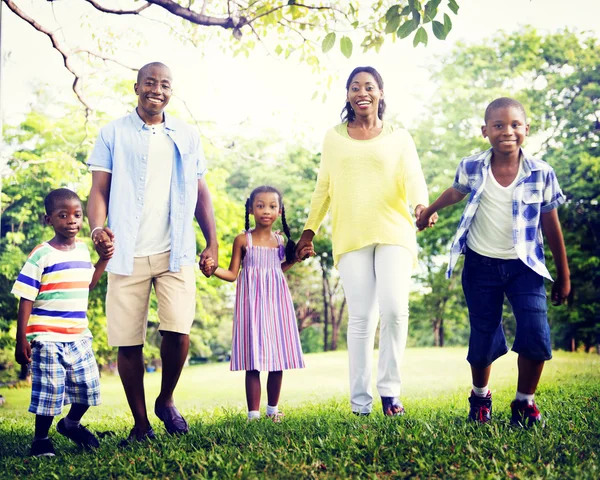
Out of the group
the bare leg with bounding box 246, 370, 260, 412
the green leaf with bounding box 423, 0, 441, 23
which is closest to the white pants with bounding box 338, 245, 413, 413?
the bare leg with bounding box 246, 370, 260, 412

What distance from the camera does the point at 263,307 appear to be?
13.3ft

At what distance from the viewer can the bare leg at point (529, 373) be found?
3225mm

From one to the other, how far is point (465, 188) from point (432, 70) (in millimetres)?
11010

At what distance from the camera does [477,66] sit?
13289 mm

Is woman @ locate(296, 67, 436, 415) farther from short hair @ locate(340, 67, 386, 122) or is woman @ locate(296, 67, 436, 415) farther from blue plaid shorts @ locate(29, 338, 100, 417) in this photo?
blue plaid shorts @ locate(29, 338, 100, 417)

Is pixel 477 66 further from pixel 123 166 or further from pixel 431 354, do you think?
pixel 123 166

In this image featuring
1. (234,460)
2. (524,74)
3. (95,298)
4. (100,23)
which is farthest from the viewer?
(524,74)

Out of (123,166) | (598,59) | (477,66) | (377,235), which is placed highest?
(477,66)

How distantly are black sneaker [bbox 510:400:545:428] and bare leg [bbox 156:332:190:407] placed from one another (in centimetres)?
160

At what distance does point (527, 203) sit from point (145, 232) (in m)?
1.84

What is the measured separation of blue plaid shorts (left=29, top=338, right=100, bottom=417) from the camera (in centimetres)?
350

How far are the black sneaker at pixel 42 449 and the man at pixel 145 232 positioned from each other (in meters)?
0.45

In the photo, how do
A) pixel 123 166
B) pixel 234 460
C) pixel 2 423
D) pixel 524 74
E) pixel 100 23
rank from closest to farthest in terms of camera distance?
pixel 234 460 → pixel 123 166 → pixel 2 423 → pixel 100 23 → pixel 524 74

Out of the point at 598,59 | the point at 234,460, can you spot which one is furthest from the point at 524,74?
the point at 234,460
